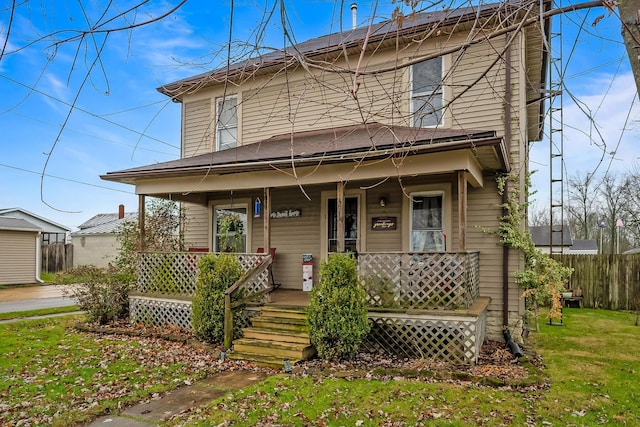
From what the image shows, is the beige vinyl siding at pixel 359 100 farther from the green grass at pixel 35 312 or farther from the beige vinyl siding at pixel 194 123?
the green grass at pixel 35 312

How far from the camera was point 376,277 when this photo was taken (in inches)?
294

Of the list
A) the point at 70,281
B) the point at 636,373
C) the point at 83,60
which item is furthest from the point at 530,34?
the point at 70,281

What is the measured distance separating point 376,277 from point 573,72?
16.8 feet

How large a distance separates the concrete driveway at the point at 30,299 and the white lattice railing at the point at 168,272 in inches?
124

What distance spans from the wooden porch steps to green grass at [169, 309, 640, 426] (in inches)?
30.8

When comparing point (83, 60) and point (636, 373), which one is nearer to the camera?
point (83, 60)

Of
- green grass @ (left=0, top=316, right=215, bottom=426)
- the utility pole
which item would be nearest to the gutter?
green grass @ (left=0, top=316, right=215, bottom=426)

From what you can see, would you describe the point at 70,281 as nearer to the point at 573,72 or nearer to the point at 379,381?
the point at 379,381

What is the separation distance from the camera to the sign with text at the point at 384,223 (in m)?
9.77

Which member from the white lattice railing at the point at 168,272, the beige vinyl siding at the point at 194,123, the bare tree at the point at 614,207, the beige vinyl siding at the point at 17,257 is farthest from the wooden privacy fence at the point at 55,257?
the bare tree at the point at 614,207

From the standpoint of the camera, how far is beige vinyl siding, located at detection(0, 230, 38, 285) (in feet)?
67.5

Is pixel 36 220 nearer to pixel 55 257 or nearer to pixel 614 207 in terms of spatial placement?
pixel 55 257

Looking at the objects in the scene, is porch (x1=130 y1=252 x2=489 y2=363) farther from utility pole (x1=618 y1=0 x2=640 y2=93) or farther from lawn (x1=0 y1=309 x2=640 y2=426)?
utility pole (x1=618 y1=0 x2=640 y2=93)

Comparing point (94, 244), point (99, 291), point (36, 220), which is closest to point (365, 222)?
point (99, 291)
